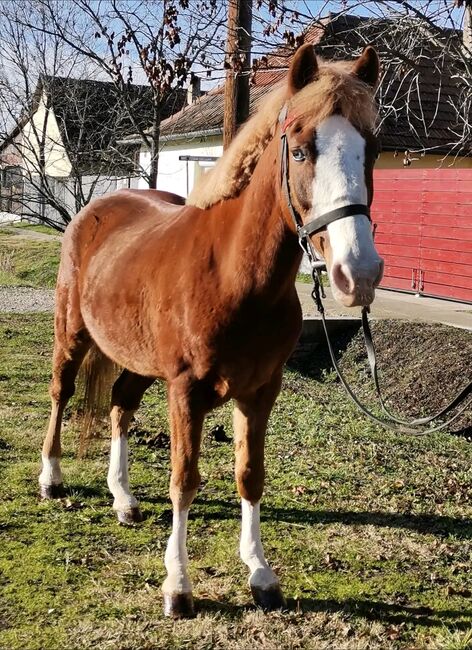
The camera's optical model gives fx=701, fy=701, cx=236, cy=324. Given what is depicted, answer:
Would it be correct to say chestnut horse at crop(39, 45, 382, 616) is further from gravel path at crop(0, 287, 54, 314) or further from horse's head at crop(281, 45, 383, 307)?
gravel path at crop(0, 287, 54, 314)

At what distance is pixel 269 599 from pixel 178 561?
44cm

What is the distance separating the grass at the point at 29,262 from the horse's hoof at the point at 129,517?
12021mm

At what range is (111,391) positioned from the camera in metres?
4.56

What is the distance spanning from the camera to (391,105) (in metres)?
6.44

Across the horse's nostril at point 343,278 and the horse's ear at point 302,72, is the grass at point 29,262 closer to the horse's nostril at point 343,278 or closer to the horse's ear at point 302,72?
the horse's ear at point 302,72

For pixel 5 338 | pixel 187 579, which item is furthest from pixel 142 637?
pixel 5 338

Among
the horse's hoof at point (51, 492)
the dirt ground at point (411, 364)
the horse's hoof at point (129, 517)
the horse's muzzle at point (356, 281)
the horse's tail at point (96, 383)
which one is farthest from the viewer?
the dirt ground at point (411, 364)

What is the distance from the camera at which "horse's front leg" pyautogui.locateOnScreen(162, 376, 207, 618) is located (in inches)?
121

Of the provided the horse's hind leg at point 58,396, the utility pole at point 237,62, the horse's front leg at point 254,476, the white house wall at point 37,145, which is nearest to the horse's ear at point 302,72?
the horse's front leg at point 254,476

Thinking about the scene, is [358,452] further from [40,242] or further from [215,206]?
[40,242]

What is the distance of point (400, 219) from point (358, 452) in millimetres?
9500

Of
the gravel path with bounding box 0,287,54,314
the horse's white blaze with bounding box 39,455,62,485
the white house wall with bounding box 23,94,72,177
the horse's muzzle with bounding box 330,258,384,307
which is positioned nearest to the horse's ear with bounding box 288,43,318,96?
the horse's muzzle with bounding box 330,258,384,307

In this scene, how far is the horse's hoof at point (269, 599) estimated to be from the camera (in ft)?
10.3

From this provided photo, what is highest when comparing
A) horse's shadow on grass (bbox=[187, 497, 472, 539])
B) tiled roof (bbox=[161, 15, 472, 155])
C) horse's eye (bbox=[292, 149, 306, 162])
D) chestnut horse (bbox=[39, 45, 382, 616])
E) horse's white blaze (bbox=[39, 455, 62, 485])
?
tiled roof (bbox=[161, 15, 472, 155])
